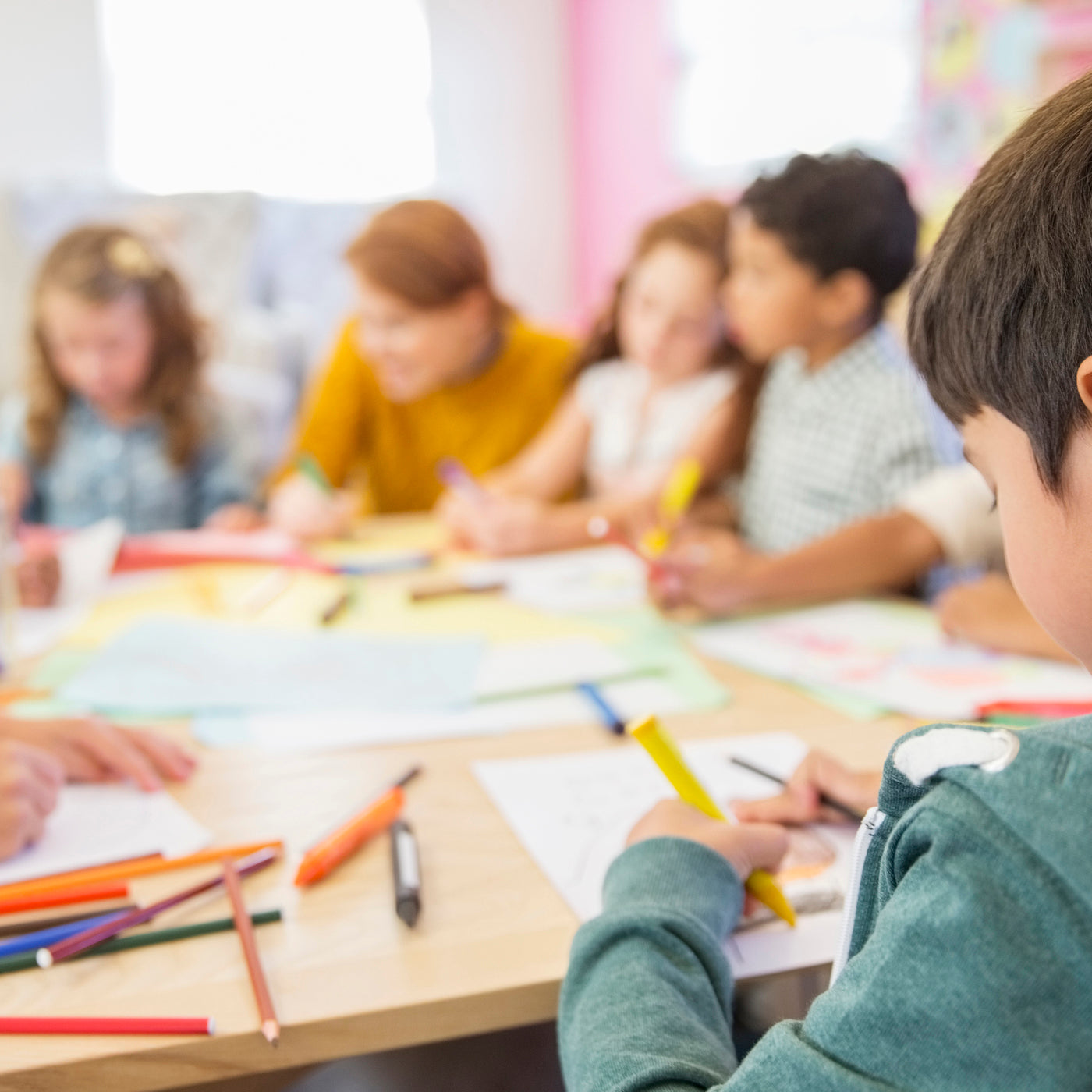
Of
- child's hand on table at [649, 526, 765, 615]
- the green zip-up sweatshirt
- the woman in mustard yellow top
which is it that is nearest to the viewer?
the green zip-up sweatshirt

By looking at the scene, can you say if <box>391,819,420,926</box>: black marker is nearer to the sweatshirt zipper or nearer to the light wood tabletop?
the light wood tabletop

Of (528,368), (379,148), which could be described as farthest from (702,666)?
(379,148)

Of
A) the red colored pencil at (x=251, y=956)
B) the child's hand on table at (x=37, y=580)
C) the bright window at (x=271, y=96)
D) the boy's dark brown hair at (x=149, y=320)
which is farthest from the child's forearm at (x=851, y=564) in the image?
the bright window at (x=271, y=96)

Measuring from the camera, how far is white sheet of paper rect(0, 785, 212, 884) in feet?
1.86

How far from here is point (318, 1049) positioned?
452 millimetres

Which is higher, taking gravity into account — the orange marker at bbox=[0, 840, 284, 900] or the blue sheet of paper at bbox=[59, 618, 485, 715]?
the orange marker at bbox=[0, 840, 284, 900]

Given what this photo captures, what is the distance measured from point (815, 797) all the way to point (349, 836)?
0.25m

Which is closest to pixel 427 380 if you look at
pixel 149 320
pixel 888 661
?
pixel 149 320

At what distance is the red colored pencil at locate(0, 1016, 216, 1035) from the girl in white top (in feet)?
2.87

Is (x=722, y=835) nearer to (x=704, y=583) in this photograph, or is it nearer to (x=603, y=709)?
(x=603, y=709)

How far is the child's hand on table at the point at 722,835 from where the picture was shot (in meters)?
0.51

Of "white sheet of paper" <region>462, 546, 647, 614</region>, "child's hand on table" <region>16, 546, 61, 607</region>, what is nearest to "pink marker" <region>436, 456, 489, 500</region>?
"white sheet of paper" <region>462, 546, 647, 614</region>

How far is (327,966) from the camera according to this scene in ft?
1.58

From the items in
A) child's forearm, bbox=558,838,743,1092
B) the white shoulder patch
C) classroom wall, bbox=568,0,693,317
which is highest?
classroom wall, bbox=568,0,693,317
